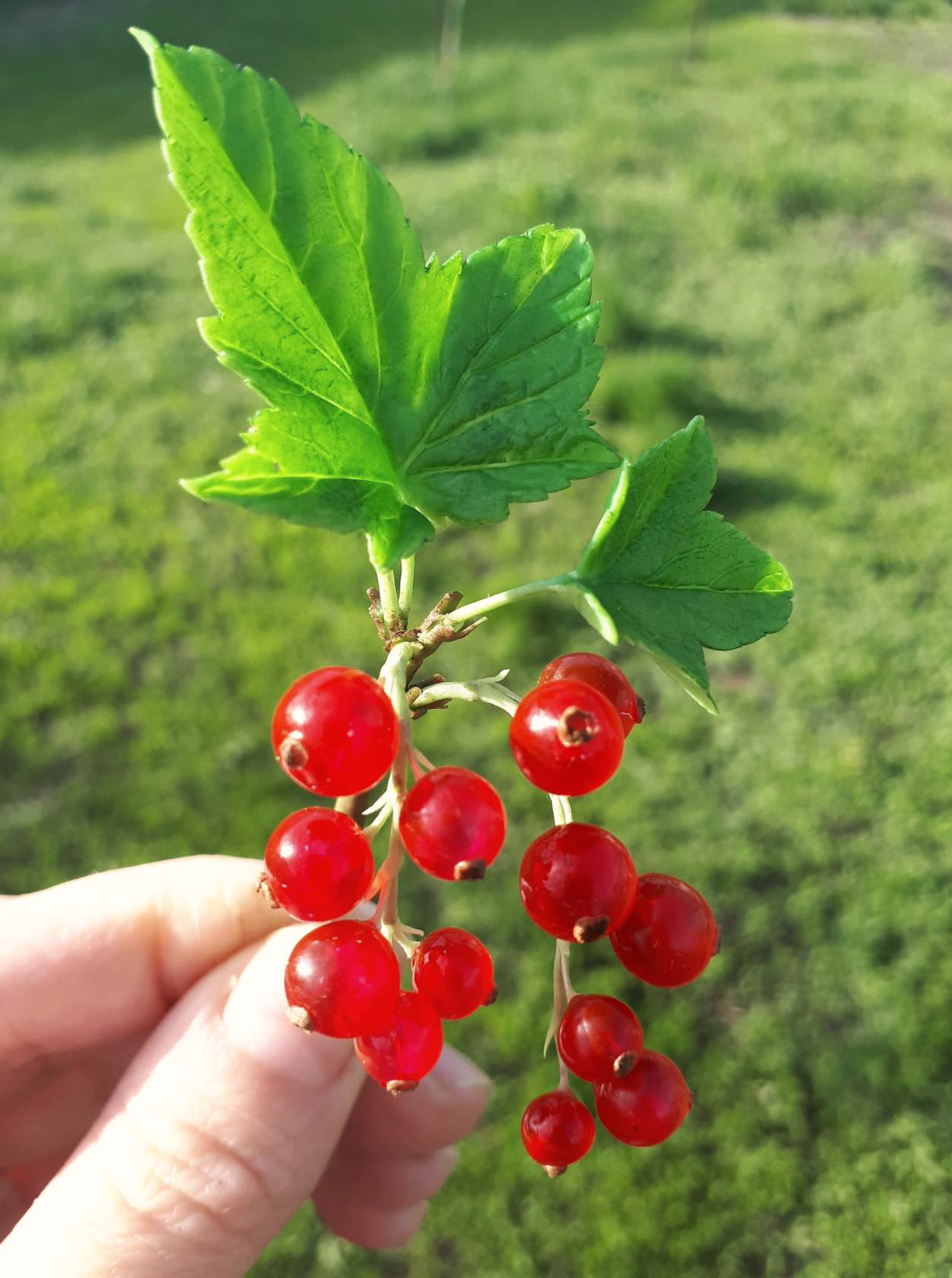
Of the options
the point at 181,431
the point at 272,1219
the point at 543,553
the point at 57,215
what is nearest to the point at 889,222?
the point at 543,553

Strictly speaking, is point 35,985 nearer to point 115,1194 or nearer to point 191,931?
point 191,931

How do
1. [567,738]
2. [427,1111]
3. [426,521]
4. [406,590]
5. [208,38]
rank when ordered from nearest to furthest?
[567,738]
[426,521]
[406,590]
[427,1111]
[208,38]

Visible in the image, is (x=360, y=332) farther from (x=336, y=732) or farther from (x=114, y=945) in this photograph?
(x=114, y=945)

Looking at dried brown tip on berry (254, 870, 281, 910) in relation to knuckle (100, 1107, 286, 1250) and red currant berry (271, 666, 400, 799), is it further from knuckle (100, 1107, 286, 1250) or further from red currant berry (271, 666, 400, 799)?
knuckle (100, 1107, 286, 1250)

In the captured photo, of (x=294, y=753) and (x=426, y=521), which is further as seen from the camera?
(x=426, y=521)

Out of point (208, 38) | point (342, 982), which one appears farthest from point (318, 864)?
point (208, 38)

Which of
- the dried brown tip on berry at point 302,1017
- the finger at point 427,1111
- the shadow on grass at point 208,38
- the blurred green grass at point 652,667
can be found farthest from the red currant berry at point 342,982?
the shadow on grass at point 208,38

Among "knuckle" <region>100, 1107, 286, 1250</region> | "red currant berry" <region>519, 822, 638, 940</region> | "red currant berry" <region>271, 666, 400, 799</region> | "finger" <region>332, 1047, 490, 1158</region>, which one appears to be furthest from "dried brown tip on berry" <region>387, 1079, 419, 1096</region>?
"finger" <region>332, 1047, 490, 1158</region>
